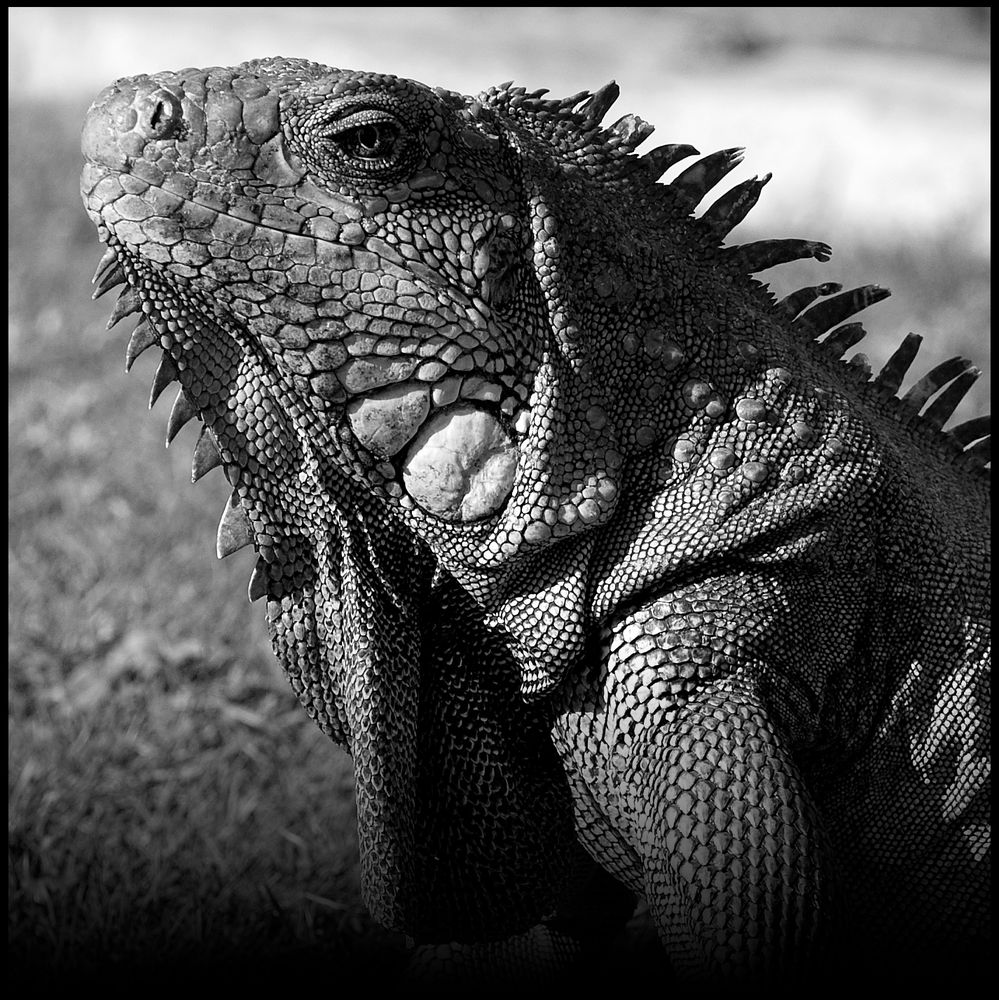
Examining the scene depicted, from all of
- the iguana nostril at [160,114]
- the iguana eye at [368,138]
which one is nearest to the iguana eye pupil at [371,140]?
the iguana eye at [368,138]

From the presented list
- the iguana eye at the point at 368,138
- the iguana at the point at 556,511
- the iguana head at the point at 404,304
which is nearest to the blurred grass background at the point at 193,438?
the iguana at the point at 556,511

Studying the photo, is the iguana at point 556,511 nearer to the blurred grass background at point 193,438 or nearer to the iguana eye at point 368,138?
the iguana eye at point 368,138

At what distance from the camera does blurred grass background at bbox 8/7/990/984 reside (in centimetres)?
317

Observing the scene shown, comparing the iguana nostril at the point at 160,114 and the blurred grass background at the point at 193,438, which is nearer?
the iguana nostril at the point at 160,114

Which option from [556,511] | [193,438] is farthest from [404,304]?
[193,438]

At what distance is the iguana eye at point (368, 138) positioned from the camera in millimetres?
1749

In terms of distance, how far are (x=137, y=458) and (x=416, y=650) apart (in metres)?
3.75

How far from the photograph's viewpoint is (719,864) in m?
1.81

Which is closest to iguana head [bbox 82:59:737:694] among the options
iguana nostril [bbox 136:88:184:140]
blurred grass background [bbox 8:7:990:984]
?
iguana nostril [bbox 136:88:184:140]

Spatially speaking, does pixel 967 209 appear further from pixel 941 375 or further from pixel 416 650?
pixel 416 650

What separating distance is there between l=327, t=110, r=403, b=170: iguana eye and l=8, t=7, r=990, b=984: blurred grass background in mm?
1980

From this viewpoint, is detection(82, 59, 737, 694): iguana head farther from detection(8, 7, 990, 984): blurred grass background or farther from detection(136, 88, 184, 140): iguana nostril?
detection(8, 7, 990, 984): blurred grass background

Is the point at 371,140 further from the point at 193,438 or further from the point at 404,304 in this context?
the point at 193,438

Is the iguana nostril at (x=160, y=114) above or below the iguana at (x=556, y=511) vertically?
above
